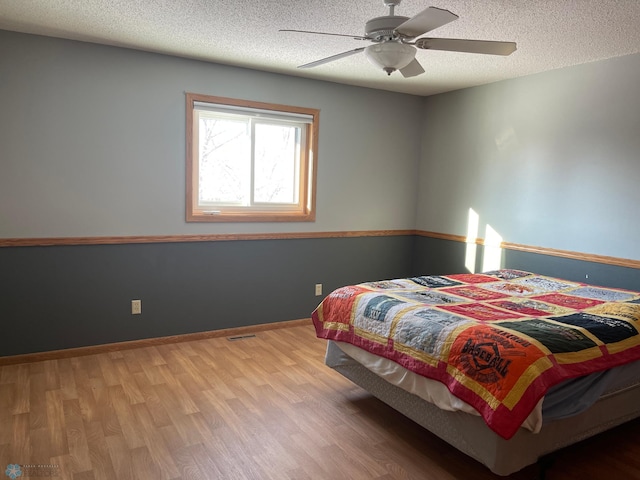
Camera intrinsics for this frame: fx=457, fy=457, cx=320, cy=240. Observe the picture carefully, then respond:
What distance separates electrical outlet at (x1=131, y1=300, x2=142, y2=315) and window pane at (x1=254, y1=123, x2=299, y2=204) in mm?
1385

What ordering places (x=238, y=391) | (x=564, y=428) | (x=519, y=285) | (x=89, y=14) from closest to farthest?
1. (x=564, y=428)
2. (x=89, y=14)
3. (x=238, y=391)
4. (x=519, y=285)

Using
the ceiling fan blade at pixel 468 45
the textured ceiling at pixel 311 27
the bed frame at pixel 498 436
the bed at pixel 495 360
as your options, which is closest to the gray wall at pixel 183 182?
the textured ceiling at pixel 311 27

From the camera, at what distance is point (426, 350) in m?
2.25

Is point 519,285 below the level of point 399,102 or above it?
below

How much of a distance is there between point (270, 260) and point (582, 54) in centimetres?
304

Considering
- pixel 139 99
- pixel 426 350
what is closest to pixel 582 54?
pixel 426 350

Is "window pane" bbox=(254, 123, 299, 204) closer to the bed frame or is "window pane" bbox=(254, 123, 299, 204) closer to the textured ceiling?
the textured ceiling

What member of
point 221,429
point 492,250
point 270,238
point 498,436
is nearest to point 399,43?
point 498,436

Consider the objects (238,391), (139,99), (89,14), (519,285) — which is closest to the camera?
(89,14)

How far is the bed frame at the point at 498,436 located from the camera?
6.43ft

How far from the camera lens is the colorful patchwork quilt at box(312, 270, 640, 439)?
1.91 m

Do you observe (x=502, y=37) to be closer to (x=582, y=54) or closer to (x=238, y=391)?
(x=582, y=54)

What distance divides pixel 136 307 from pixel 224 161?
4.85 feet

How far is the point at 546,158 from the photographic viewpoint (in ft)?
12.8
